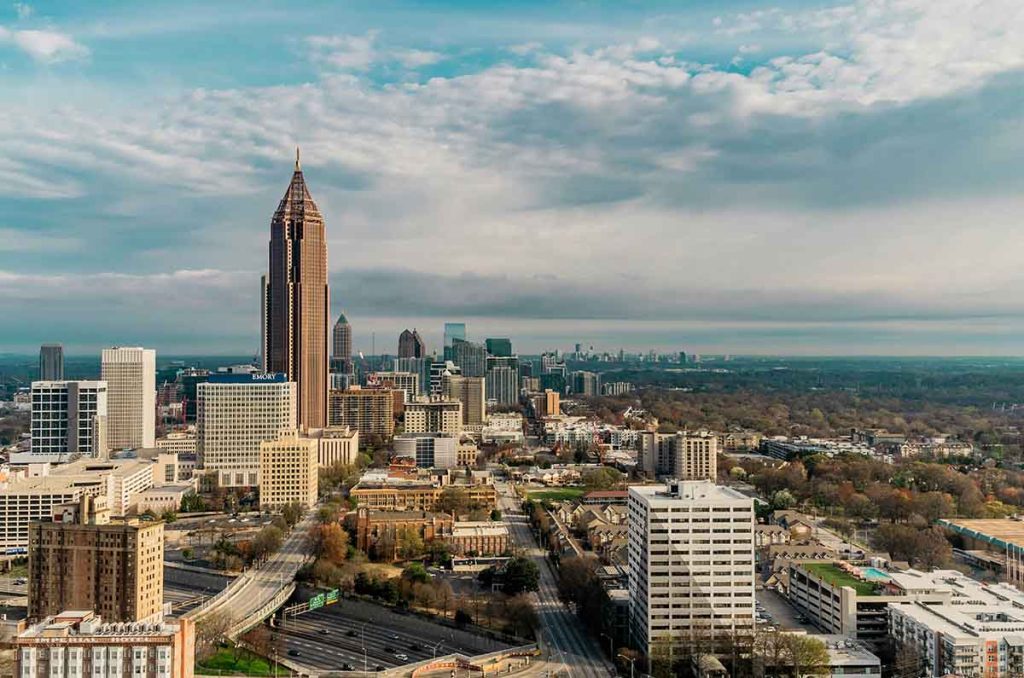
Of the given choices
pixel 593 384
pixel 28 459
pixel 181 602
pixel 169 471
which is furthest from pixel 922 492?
pixel 593 384

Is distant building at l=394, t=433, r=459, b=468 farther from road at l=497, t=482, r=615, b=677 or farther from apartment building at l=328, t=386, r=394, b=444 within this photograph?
road at l=497, t=482, r=615, b=677

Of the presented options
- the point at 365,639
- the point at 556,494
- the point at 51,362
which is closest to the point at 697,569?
the point at 365,639

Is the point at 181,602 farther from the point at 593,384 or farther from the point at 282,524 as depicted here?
the point at 593,384

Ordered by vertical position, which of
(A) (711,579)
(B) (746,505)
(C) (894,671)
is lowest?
(C) (894,671)

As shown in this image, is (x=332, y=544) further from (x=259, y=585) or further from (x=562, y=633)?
(x=562, y=633)

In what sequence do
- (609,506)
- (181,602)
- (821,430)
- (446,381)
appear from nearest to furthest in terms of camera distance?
(181,602) < (609,506) < (821,430) < (446,381)

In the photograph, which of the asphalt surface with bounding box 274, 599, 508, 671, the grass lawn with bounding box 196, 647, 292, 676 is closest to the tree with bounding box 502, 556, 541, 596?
the asphalt surface with bounding box 274, 599, 508, 671
